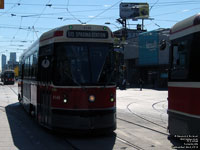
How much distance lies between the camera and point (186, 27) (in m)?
7.62

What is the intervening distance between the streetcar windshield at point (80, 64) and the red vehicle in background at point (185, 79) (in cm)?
182

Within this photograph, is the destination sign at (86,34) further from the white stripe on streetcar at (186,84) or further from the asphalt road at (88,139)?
the asphalt road at (88,139)

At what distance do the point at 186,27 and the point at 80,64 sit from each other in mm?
2900

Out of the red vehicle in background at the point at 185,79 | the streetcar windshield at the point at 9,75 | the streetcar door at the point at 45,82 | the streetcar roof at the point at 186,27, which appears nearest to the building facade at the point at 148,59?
the streetcar windshield at the point at 9,75

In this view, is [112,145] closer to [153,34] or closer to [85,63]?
[85,63]

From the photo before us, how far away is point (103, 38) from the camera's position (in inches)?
354

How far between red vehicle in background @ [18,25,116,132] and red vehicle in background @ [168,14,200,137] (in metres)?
1.67

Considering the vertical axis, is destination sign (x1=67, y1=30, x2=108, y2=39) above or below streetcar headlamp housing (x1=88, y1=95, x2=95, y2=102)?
above

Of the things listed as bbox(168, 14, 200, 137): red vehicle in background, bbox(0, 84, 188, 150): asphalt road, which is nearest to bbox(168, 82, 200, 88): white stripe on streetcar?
bbox(168, 14, 200, 137): red vehicle in background

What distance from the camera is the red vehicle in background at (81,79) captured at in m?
8.41

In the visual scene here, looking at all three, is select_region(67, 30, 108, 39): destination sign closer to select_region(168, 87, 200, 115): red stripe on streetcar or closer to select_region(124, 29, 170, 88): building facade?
select_region(168, 87, 200, 115): red stripe on streetcar

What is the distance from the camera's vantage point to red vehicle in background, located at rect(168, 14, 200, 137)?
700cm

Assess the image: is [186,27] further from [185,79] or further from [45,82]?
[45,82]

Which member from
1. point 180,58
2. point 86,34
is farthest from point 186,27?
point 86,34
